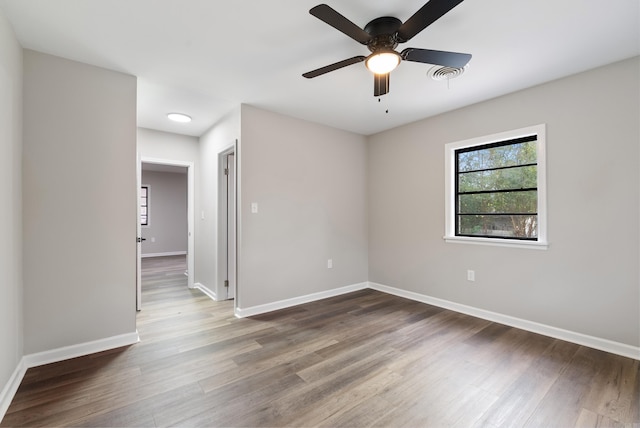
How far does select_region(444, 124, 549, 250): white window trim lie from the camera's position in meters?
2.81

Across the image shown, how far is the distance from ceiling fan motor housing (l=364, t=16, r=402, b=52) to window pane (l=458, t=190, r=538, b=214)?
2.22 metres

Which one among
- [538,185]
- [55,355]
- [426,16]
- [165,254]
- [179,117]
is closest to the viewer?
[426,16]

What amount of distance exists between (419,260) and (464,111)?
1958mm

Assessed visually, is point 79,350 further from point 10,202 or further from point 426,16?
point 426,16

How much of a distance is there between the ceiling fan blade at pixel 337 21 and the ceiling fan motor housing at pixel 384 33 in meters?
0.09

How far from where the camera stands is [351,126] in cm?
420

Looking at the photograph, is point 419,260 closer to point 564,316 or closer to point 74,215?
point 564,316

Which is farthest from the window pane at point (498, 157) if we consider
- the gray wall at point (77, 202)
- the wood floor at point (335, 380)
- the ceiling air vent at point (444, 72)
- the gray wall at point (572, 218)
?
the gray wall at point (77, 202)

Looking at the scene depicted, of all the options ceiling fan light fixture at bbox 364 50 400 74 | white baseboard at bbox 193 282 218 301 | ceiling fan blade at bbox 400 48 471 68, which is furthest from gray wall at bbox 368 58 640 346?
white baseboard at bbox 193 282 218 301

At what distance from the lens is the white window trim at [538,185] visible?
281 centimetres

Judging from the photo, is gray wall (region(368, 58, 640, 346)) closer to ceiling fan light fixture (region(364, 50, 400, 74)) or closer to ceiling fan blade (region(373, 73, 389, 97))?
ceiling fan blade (region(373, 73, 389, 97))

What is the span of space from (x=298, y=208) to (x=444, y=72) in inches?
87.2

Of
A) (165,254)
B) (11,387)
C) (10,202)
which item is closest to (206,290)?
(11,387)

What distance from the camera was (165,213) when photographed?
27.2 feet
